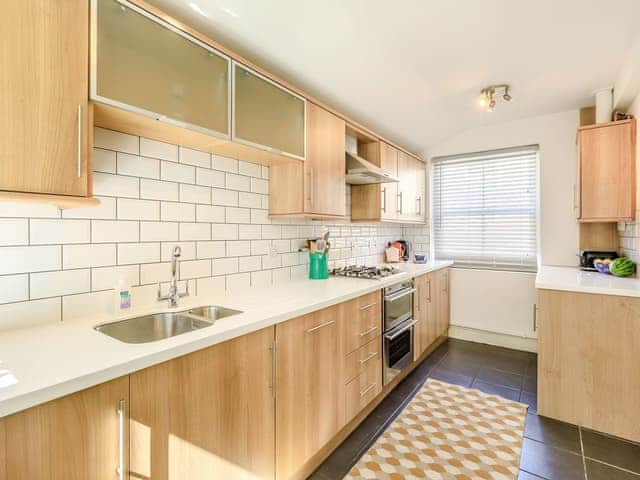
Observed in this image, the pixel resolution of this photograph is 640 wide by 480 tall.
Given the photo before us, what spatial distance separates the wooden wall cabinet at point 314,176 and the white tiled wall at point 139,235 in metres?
0.13

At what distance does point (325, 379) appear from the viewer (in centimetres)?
178

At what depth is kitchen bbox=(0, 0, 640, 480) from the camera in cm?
103

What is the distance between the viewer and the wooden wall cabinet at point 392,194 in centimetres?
313

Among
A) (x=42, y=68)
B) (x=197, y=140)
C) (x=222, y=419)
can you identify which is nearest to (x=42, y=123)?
(x=42, y=68)

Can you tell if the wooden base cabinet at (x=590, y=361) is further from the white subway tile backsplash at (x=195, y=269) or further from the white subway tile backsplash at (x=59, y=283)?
the white subway tile backsplash at (x=59, y=283)

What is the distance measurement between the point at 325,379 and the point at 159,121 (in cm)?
152

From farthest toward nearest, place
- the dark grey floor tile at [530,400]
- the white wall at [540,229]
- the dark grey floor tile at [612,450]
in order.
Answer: the white wall at [540,229] < the dark grey floor tile at [530,400] < the dark grey floor tile at [612,450]

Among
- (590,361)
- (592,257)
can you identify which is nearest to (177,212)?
(590,361)

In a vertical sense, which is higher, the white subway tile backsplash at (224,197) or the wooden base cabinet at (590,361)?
the white subway tile backsplash at (224,197)

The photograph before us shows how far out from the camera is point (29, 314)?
1.26m

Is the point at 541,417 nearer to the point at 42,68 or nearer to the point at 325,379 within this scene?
the point at 325,379

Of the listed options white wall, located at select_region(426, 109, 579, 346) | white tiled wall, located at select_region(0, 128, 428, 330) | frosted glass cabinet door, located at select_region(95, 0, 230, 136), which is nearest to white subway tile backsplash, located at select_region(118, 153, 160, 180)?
white tiled wall, located at select_region(0, 128, 428, 330)

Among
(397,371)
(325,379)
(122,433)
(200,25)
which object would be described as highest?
(200,25)

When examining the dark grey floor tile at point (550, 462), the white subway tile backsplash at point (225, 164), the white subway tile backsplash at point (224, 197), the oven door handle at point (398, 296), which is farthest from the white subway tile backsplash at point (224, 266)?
the dark grey floor tile at point (550, 462)
